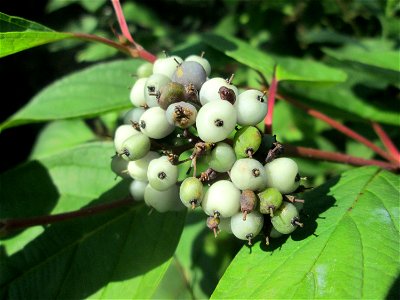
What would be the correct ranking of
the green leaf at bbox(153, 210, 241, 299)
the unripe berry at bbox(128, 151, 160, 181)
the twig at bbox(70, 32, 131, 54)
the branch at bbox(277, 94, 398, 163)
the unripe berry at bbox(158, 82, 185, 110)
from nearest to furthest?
the unripe berry at bbox(158, 82, 185, 110), the unripe berry at bbox(128, 151, 160, 181), the twig at bbox(70, 32, 131, 54), the branch at bbox(277, 94, 398, 163), the green leaf at bbox(153, 210, 241, 299)

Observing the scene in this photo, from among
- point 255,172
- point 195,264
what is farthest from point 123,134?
point 195,264

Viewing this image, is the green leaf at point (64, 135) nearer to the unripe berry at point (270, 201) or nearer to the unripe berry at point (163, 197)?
the unripe berry at point (163, 197)

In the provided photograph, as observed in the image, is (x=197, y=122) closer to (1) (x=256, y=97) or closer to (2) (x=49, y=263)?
(1) (x=256, y=97)

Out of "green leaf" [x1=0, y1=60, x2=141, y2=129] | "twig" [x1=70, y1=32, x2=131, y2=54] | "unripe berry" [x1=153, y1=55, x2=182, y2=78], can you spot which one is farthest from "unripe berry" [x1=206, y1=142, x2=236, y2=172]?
"green leaf" [x1=0, y1=60, x2=141, y2=129]

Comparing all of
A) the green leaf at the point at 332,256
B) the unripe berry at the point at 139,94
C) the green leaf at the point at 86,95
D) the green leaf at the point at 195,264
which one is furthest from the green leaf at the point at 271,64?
the green leaf at the point at 195,264

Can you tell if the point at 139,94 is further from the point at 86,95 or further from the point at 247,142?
the point at 86,95

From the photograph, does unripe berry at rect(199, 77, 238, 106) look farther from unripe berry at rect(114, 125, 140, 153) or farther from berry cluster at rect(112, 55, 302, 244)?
unripe berry at rect(114, 125, 140, 153)

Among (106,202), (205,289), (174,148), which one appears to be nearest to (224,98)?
(174,148)
